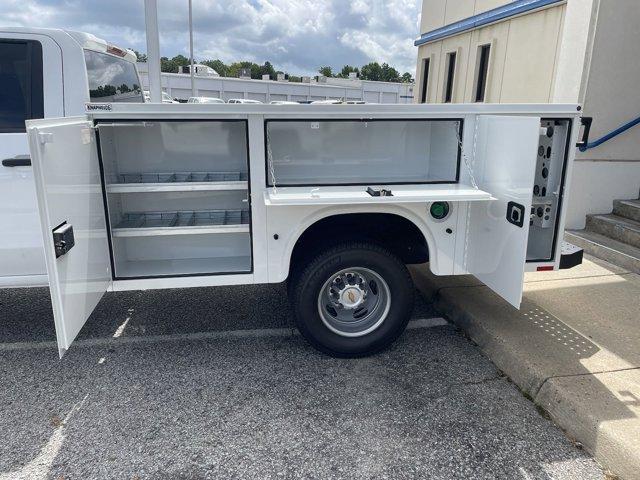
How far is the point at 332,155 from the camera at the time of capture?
161 inches

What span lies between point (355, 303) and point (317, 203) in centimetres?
96

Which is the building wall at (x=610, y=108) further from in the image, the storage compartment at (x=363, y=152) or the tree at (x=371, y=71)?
the tree at (x=371, y=71)

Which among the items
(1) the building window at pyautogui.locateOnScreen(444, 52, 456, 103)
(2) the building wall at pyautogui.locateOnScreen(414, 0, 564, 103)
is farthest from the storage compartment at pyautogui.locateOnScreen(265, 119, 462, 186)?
(1) the building window at pyautogui.locateOnScreen(444, 52, 456, 103)

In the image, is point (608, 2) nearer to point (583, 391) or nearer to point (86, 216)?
point (583, 391)

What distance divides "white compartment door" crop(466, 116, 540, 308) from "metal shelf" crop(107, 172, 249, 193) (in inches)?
65.3

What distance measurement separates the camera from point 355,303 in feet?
12.6

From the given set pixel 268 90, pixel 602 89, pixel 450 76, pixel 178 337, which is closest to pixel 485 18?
pixel 450 76

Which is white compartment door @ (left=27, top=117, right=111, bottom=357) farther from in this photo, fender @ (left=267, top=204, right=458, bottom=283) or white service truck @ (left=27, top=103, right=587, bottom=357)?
fender @ (left=267, top=204, right=458, bottom=283)

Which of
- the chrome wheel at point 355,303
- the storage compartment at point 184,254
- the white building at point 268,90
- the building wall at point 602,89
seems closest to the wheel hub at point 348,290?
the chrome wheel at point 355,303

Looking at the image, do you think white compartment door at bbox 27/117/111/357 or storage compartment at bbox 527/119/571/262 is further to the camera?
storage compartment at bbox 527/119/571/262

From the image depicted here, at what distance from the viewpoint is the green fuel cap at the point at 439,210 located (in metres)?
3.60

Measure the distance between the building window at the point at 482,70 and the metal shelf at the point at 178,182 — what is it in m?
8.57

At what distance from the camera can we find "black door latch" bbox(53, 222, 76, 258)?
267 centimetres

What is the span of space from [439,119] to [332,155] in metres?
0.92
